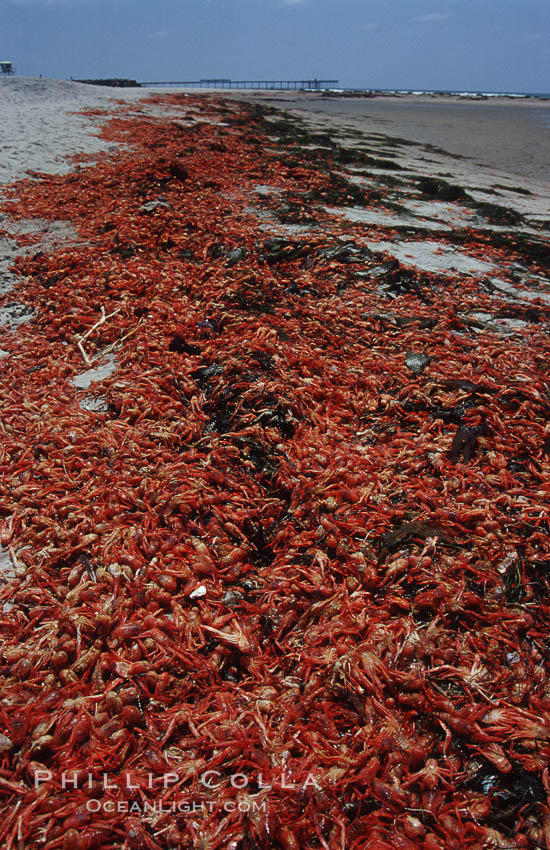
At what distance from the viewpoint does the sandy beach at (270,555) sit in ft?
7.68

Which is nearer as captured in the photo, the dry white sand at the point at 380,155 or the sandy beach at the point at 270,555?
the sandy beach at the point at 270,555

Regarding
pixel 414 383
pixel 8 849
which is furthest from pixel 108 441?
pixel 414 383

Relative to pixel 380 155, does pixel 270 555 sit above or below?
below

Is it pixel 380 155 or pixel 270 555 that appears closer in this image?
pixel 270 555

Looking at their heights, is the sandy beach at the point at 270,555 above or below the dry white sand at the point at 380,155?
below

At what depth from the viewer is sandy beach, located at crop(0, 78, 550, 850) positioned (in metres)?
2.34

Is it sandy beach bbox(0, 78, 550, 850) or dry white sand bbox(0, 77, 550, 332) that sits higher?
dry white sand bbox(0, 77, 550, 332)

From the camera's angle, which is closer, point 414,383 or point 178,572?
point 178,572

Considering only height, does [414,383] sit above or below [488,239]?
below

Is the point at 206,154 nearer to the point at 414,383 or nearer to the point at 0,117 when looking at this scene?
the point at 0,117

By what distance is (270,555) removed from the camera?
374 cm

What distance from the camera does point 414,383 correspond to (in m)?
5.54

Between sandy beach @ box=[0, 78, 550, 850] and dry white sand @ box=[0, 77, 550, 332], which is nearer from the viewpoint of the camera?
sandy beach @ box=[0, 78, 550, 850]

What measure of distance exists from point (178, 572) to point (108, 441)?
1812 mm
